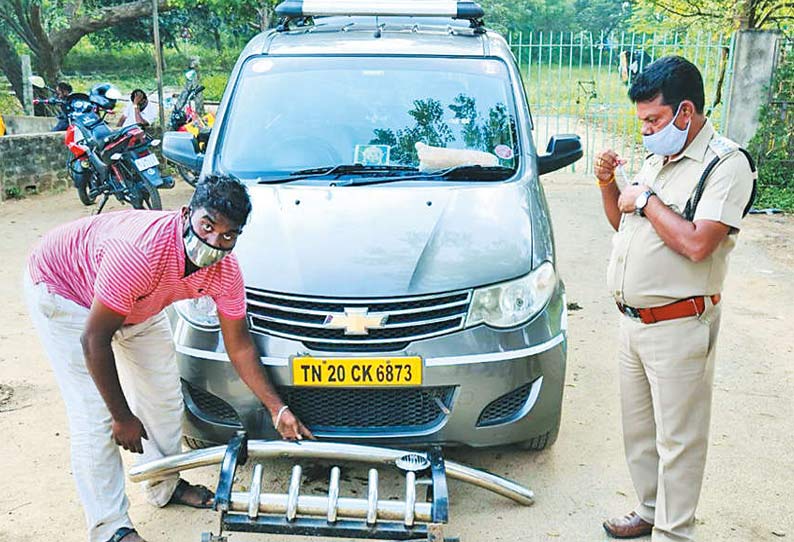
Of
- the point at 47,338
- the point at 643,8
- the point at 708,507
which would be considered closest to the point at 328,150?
the point at 47,338

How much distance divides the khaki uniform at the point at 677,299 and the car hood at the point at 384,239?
599 mm

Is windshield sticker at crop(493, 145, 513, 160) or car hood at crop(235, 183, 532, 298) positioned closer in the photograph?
car hood at crop(235, 183, 532, 298)

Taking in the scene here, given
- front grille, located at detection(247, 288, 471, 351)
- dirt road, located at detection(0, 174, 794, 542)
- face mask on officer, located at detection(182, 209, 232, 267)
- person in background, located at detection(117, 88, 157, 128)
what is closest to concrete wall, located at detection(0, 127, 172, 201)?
person in background, located at detection(117, 88, 157, 128)

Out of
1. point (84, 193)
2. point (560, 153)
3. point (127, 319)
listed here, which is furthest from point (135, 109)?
point (127, 319)

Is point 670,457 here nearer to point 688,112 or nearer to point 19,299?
point 688,112

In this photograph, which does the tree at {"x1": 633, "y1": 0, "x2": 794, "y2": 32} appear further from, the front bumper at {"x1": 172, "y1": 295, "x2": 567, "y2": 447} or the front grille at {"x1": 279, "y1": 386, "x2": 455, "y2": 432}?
the front grille at {"x1": 279, "y1": 386, "x2": 455, "y2": 432}

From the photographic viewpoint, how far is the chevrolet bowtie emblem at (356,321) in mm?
3084

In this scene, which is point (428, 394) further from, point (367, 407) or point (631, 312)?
point (631, 312)

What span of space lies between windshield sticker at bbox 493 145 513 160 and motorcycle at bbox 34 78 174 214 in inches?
216

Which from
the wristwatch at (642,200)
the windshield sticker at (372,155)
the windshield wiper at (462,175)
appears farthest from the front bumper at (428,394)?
the windshield sticker at (372,155)

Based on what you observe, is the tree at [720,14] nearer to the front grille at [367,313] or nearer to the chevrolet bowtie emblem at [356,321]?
the front grille at [367,313]

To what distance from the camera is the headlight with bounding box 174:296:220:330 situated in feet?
10.6

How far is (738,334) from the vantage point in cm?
543

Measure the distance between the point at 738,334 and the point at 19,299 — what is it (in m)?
5.32
